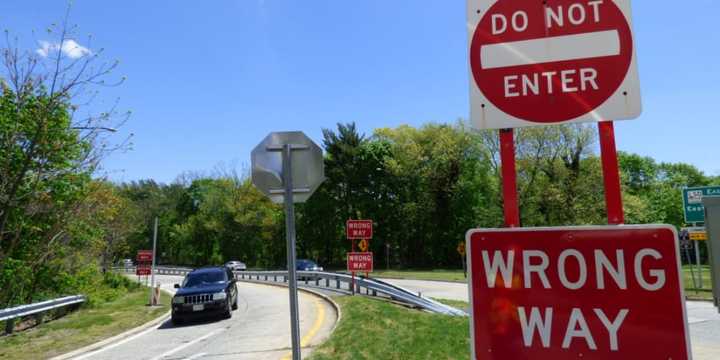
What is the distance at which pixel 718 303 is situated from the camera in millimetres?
1994

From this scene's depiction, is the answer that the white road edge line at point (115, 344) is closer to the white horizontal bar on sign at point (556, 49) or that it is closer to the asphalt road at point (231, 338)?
the asphalt road at point (231, 338)

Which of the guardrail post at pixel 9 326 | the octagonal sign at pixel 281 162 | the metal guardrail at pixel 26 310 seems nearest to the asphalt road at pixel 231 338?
the metal guardrail at pixel 26 310

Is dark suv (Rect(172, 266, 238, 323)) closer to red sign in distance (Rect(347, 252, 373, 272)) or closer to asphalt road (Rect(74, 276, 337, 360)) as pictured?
asphalt road (Rect(74, 276, 337, 360))

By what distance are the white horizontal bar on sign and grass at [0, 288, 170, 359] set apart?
1095 centimetres

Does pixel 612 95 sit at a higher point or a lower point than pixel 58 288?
higher

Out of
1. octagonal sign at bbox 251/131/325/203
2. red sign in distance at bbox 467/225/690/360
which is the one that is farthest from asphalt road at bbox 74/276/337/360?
red sign in distance at bbox 467/225/690/360

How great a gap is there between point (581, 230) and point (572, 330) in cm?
41

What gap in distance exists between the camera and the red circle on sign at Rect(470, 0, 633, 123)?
2.15m

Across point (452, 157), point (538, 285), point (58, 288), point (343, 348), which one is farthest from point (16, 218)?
point (452, 157)

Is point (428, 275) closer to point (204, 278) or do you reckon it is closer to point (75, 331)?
point (204, 278)

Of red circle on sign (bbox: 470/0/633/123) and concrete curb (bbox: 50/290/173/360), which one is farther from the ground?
red circle on sign (bbox: 470/0/633/123)

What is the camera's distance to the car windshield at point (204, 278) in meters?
15.1

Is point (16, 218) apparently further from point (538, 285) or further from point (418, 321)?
point (538, 285)

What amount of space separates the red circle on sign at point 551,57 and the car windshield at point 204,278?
14.5m
